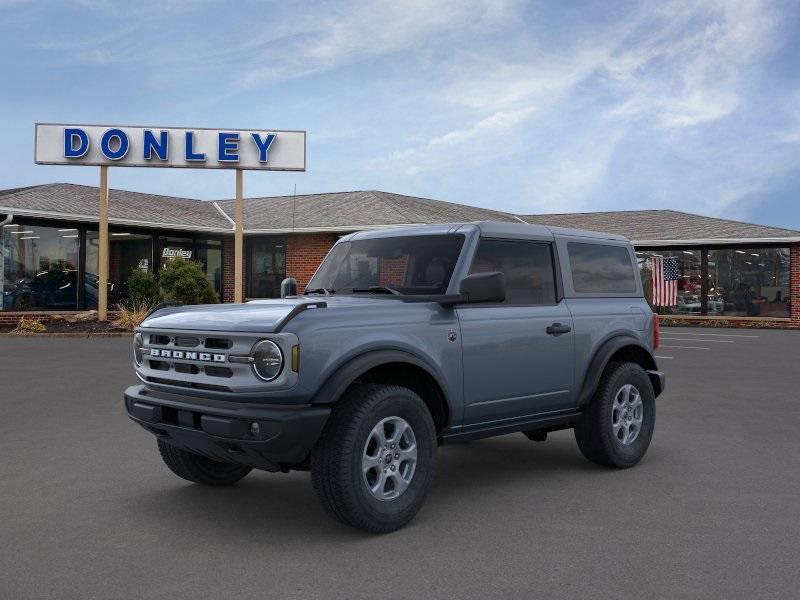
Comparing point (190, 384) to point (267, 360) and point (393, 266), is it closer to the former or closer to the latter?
point (267, 360)

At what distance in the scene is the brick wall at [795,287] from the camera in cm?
2772

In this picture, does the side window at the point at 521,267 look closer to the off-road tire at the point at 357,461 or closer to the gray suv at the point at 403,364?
the gray suv at the point at 403,364

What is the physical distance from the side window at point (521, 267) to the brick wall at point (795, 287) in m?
24.9

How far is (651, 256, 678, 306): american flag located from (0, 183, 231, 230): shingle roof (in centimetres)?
1551

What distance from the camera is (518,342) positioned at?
5.58 meters

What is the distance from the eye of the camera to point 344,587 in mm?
3842

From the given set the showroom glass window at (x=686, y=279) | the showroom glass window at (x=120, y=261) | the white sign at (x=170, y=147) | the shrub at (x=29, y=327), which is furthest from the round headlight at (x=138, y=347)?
the showroom glass window at (x=686, y=279)

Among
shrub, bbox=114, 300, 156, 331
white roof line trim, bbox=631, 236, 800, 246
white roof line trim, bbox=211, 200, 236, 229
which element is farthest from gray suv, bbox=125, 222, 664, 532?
white roof line trim, bbox=211, 200, 236, 229

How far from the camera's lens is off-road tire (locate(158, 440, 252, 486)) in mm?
5660

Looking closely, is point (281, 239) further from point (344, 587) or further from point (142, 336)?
point (344, 587)

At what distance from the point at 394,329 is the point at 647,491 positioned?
2310 millimetres

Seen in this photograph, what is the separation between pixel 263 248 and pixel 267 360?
25244mm

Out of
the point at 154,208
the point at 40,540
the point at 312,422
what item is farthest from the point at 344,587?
the point at 154,208

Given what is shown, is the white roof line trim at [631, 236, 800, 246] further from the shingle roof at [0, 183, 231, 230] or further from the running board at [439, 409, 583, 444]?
the running board at [439, 409, 583, 444]
